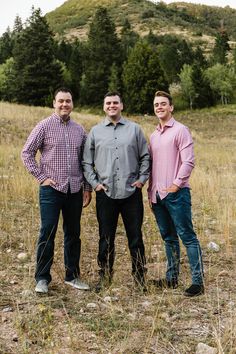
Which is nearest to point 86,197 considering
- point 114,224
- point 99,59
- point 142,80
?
point 114,224

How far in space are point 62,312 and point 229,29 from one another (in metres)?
166

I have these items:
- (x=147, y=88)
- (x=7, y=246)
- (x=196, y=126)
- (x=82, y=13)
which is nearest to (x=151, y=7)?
(x=82, y=13)

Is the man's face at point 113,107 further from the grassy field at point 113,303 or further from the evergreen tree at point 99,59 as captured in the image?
the evergreen tree at point 99,59

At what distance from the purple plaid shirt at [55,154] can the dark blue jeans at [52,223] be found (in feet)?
0.34

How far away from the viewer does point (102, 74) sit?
46.3m

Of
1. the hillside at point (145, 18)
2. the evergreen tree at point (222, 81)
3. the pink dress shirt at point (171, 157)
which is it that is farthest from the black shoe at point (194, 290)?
the hillside at point (145, 18)

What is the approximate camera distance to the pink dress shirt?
4.42m

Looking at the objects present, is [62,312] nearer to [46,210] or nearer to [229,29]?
[46,210]

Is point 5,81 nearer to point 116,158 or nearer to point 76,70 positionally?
point 76,70

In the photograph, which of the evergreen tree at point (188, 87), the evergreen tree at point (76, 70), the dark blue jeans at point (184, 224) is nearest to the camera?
the dark blue jeans at point (184, 224)

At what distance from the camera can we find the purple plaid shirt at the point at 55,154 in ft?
15.0

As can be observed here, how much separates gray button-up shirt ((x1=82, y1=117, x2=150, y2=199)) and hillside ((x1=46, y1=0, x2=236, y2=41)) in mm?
101974

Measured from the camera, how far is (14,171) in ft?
32.7

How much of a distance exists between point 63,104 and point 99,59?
45160 millimetres
